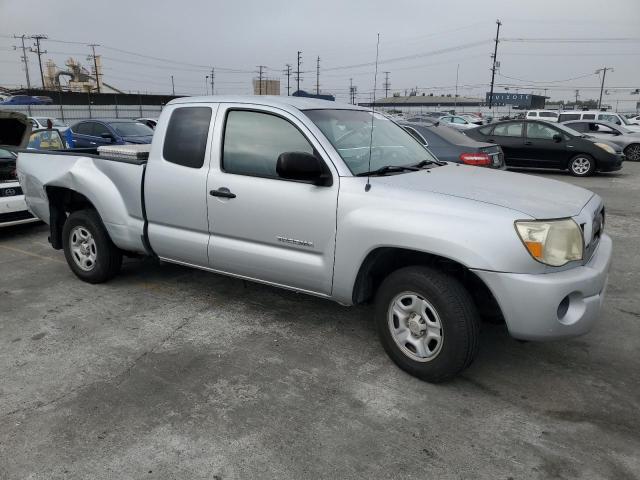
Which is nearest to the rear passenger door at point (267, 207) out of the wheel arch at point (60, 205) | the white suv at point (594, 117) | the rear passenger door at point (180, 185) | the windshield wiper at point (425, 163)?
the rear passenger door at point (180, 185)

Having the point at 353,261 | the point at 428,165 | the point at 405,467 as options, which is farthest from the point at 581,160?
the point at 405,467

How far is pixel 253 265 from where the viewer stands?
13.0ft

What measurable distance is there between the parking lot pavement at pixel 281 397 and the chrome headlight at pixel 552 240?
927 mm

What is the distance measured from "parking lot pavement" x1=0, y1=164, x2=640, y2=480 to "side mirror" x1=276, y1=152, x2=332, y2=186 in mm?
1303

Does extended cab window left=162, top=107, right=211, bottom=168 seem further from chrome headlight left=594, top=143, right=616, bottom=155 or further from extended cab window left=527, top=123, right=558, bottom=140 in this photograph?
chrome headlight left=594, top=143, right=616, bottom=155

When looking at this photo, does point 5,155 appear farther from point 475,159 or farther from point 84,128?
point 84,128

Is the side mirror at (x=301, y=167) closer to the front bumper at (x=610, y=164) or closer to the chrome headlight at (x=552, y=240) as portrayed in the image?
the chrome headlight at (x=552, y=240)

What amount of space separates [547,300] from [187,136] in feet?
9.94

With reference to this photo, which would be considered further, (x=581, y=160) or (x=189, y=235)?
(x=581, y=160)

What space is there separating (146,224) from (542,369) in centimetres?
342

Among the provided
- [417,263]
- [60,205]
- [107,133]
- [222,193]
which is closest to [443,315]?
[417,263]

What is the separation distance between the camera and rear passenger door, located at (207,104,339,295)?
360cm

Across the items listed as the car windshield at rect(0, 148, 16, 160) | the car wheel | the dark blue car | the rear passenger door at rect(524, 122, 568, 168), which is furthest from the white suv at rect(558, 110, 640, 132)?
the car windshield at rect(0, 148, 16, 160)

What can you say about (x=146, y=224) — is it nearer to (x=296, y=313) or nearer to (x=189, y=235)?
(x=189, y=235)
